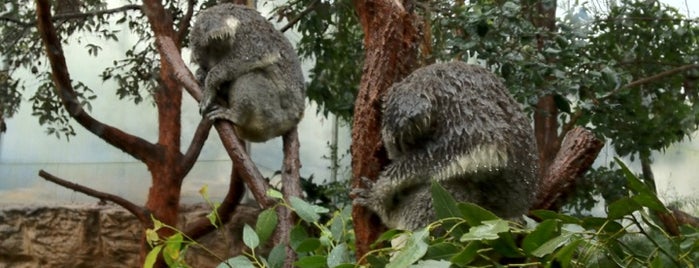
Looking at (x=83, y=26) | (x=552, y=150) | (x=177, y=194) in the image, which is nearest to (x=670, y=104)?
(x=552, y=150)

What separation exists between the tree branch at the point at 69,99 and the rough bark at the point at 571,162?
280 centimetres

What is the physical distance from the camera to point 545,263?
3.75ft

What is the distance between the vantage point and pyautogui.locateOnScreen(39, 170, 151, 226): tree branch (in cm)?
435

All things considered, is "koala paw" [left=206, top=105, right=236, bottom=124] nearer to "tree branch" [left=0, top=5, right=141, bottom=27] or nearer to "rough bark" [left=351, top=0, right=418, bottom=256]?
"rough bark" [left=351, top=0, right=418, bottom=256]

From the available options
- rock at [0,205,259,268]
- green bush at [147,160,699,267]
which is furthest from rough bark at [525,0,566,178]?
rock at [0,205,259,268]

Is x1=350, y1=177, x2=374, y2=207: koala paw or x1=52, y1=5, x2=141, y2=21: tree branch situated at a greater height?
x1=52, y1=5, x2=141, y2=21: tree branch

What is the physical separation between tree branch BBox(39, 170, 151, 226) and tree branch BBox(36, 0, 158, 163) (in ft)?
0.84

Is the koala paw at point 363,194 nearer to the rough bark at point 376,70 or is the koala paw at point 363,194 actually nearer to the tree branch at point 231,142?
the rough bark at point 376,70

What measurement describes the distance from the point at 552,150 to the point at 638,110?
1.46 feet

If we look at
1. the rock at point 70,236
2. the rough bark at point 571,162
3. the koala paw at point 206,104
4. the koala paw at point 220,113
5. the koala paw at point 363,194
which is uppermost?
the koala paw at point 206,104

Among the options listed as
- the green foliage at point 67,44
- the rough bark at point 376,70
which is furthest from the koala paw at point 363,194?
the green foliage at point 67,44

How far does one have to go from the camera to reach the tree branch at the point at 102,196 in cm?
435

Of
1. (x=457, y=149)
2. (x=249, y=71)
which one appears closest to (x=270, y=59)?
(x=249, y=71)

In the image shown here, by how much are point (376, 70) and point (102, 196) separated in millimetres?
2851
